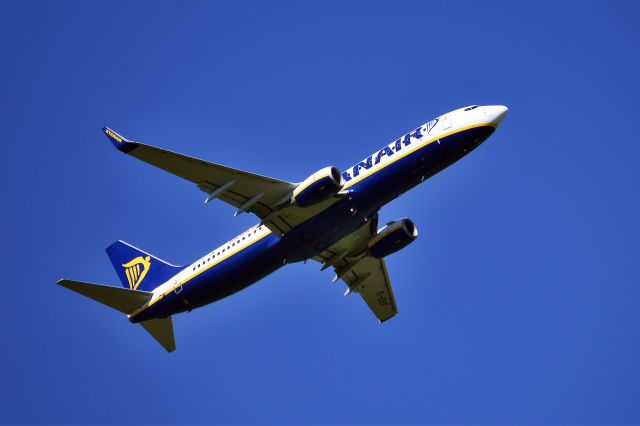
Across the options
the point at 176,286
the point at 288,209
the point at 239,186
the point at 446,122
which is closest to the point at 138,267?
the point at 176,286

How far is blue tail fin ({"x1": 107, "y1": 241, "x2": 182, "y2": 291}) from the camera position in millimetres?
59906

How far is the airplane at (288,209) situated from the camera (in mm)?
51375

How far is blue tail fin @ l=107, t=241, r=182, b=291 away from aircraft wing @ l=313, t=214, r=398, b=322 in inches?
400

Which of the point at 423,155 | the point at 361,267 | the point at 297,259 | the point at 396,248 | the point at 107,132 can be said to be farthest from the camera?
the point at 361,267

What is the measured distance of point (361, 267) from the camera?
6366cm

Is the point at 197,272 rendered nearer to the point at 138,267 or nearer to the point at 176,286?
the point at 176,286

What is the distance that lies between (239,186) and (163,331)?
43.2 feet

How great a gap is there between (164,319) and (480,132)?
23821 mm

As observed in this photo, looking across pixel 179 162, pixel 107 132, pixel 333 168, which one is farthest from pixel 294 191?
pixel 107 132

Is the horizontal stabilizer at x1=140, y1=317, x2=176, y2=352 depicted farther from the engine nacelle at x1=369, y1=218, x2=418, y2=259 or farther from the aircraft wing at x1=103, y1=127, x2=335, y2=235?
the engine nacelle at x1=369, y1=218, x2=418, y2=259

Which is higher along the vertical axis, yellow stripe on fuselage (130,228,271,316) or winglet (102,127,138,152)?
winglet (102,127,138,152)

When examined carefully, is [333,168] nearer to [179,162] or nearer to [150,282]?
[179,162]

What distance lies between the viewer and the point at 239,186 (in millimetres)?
52562

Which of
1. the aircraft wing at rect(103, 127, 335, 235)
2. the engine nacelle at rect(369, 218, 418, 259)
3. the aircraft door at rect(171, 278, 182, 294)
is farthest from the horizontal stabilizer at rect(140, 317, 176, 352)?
the engine nacelle at rect(369, 218, 418, 259)
